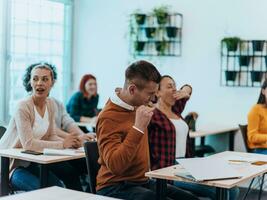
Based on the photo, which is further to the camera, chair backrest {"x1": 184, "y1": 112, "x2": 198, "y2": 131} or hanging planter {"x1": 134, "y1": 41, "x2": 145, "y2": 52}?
hanging planter {"x1": 134, "y1": 41, "x2": 145, "y2": 52}

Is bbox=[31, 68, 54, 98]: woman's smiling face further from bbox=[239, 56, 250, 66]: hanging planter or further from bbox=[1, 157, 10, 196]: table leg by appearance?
bbox=[239, 56, 250, 66]: hanging planter

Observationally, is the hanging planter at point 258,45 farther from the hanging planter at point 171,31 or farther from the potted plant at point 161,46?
the potted plant at point 161,46

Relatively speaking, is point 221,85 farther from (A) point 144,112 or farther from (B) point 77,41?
(A) point 144,112

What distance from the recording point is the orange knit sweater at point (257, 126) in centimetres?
458

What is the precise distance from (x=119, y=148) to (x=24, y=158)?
→ 1.02 m

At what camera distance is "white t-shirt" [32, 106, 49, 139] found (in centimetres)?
370

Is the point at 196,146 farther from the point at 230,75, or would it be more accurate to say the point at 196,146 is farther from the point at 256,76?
the point at 256,76

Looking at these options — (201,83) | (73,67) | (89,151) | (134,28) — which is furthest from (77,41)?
(89,151)

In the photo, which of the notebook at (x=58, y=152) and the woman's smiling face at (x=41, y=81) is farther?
the woman's smiling face at (x=41, y=81)

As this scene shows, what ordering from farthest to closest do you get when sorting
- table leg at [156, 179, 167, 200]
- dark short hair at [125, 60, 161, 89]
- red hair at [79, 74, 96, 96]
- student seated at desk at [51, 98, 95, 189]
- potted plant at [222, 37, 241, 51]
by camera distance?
red hair at [79, 74, 96, 96], potted plant at [222, 37, 241, 51], student seated at desk at [51, 98, 95, 189], table leg at [156, 179, 167, 200], dark short hair at [125, 60, 161, 89]

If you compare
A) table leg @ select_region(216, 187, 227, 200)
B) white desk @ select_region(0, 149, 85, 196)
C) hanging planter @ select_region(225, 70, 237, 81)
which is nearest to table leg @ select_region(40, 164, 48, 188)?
white desk @ select_region(0, 149, 85, 196)

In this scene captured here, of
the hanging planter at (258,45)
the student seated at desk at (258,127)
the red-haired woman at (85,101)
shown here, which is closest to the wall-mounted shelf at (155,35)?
the red-haired woman at (85,101)

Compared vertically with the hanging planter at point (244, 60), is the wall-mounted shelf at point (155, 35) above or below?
above

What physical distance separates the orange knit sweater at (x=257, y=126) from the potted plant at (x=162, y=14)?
6.78 ft
